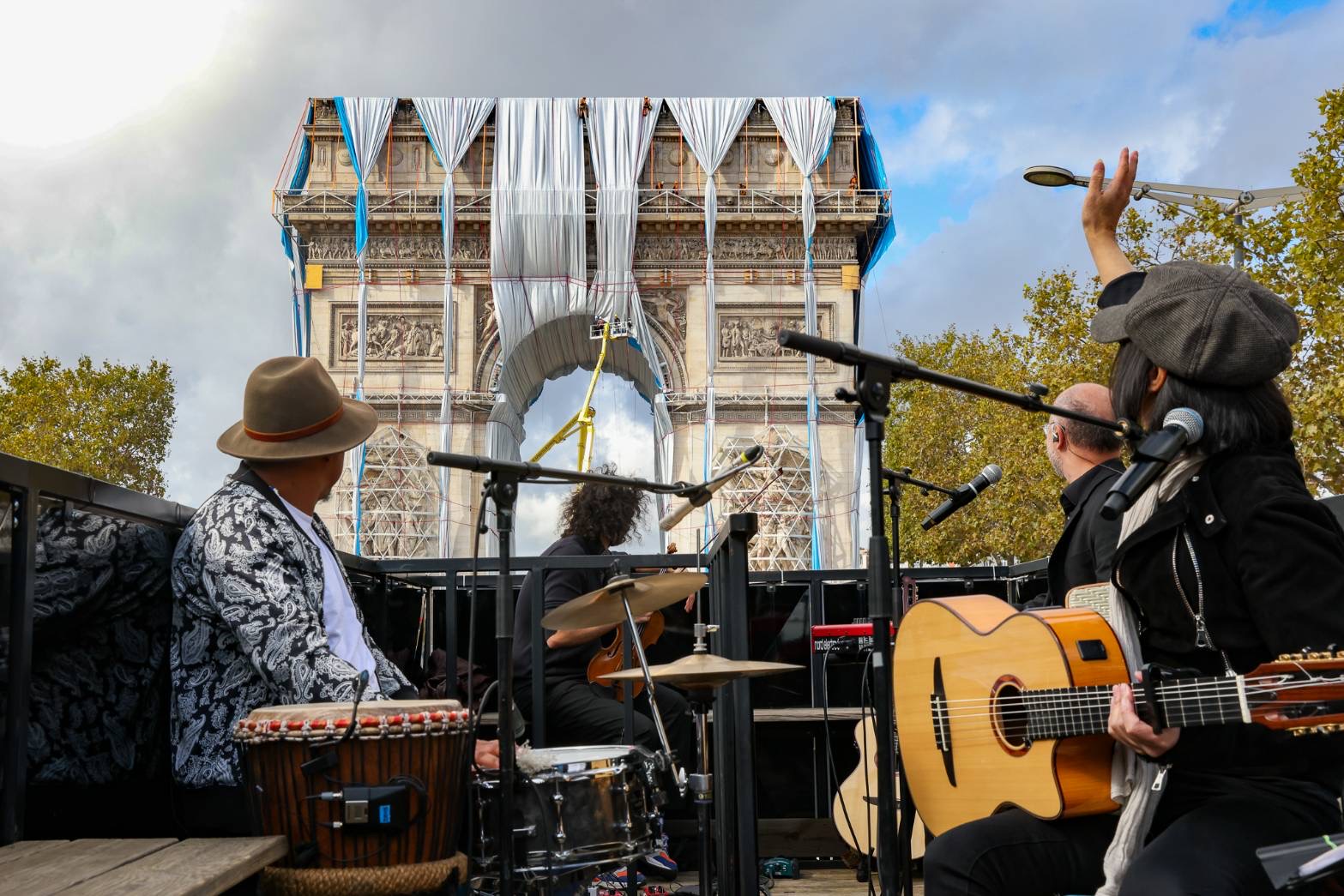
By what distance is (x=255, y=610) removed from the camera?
3.16 meters

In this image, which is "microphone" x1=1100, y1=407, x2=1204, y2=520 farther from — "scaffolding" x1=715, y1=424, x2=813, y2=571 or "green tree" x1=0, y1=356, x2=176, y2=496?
"green tree" x1=0, y1=356, x2=176, y2=496

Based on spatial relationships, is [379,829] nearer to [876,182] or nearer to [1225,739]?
[1225,739]

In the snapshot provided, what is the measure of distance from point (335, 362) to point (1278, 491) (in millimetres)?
26723

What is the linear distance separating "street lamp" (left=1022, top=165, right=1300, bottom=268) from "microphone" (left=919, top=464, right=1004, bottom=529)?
7428 millimetres

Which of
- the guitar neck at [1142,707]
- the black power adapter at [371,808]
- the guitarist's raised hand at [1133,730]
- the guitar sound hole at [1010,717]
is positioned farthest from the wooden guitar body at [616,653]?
the guitarist's raised hand at [1133,730]

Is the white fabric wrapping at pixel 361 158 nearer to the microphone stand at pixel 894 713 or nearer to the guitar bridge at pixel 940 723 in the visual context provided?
the microphone stand at pixel 894 713

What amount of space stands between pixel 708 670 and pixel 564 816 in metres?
0.61

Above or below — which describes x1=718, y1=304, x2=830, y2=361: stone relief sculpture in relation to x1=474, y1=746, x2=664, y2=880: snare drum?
above

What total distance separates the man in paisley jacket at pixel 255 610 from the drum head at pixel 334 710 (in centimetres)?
17

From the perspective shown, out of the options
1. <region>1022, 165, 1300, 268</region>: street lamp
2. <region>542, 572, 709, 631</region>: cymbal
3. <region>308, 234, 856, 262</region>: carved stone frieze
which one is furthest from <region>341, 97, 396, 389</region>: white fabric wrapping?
<region>542, 572, 709, 631</region>: cymbal

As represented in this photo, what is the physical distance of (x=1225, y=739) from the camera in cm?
229

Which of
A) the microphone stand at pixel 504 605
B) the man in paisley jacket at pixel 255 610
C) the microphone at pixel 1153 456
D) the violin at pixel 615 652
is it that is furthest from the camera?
the violin at pixel 615 652

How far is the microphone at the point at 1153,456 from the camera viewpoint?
2123 millimetres

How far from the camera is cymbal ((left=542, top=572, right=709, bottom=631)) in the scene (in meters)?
4.06
